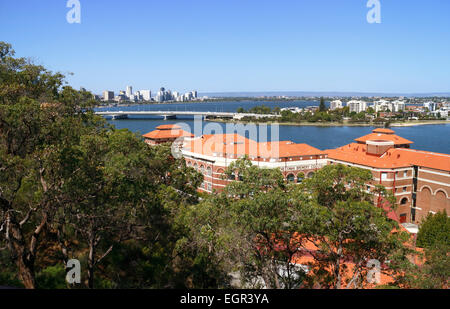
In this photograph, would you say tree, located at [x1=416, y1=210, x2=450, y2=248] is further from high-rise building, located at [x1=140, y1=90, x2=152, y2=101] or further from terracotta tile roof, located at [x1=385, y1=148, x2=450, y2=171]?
high-rise building, located at [x1=140, y1=90, x2=152, y2=101]

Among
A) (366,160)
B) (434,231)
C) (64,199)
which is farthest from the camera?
(366,160)

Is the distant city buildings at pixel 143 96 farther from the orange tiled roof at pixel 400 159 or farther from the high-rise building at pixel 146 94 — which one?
the orange tiled roof at pixel 400 159

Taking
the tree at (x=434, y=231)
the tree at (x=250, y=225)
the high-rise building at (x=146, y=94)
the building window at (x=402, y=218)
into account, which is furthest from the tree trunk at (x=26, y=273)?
the high-rise building at (x=146, y=94)

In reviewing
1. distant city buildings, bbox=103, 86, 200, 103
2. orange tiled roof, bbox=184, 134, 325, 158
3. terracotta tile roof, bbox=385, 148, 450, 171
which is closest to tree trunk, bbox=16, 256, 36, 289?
orange tiled roof, bbox=184, 134, 325, 158

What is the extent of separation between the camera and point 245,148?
21.3m

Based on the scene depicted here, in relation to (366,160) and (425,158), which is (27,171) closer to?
(366,160)

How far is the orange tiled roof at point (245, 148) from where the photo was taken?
2048 cm

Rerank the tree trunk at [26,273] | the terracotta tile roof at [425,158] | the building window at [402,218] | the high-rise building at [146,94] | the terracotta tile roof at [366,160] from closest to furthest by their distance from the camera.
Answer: the tree trunk at [26,273] < the terracotta tile roof at [425,158] < the terracotta tile roof at [366,160] < the building window at [402,218] < the high-rise building at [146,94]

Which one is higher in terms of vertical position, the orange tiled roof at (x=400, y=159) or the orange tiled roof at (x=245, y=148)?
the orange tiled roof at (x=245, y=148)

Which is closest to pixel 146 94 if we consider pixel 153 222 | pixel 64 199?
pixel 153 222

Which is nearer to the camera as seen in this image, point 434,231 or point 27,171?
point 27,171

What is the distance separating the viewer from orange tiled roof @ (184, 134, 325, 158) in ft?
67.2
